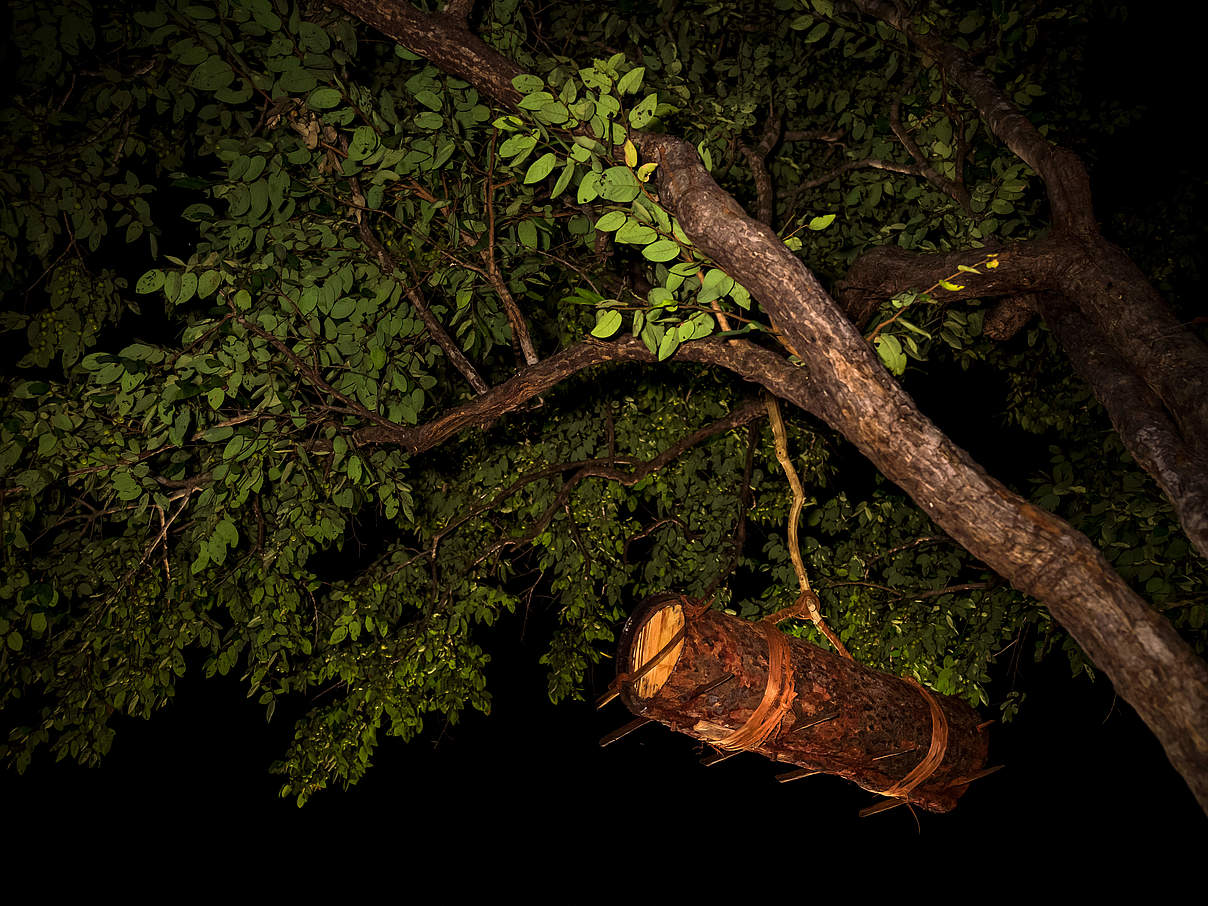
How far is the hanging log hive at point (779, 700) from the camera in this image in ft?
5.51

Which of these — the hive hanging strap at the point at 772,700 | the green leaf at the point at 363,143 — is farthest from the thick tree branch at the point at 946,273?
the green leaf at the point at 363,143

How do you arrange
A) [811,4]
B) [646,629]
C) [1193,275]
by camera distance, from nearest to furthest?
[646,629]
[811,4]
[1193,275]

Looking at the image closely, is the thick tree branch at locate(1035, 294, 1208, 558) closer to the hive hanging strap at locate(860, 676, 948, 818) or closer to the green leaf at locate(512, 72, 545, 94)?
the hive hanging strap at locate(860, 676, 948, 818)

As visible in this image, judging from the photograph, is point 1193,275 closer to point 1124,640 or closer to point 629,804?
point 1124,640

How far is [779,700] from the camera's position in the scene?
67.0 inches

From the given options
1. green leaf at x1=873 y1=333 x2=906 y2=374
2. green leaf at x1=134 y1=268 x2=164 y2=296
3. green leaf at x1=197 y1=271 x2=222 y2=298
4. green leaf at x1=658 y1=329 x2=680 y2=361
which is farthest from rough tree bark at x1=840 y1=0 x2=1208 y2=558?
green leaf at x1=134 y1=268 x2=164 y2=296

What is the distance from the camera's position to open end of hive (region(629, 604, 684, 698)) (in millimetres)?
1687

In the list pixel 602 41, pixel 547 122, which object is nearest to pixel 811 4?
pixel 602 41

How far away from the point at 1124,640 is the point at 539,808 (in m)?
6.99

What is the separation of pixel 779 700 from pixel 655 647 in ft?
0.85

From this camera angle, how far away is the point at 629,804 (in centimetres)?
757

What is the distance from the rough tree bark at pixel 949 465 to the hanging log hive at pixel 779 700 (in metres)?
0.45

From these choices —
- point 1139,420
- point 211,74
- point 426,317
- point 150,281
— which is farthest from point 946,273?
point 150,281

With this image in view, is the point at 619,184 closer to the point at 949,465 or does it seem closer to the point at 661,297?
the point at 661,297
